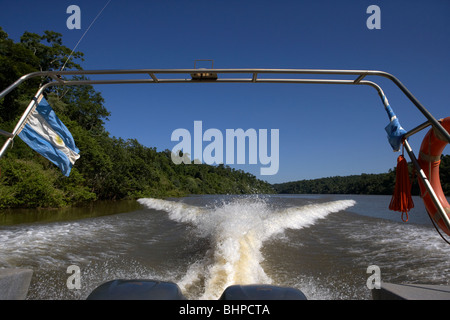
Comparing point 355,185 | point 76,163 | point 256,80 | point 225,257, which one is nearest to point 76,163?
point 76,163

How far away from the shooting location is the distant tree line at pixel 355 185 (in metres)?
60.2

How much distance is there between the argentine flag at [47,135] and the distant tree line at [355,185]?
4574 centimetres

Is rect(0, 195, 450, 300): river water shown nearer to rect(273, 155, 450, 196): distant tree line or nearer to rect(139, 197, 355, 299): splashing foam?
rect(139, 197, 355, 299): splashing foam

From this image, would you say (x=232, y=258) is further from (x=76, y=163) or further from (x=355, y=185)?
(x=355, y=185)

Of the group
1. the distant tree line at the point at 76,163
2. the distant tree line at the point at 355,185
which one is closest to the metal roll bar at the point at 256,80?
the distant tree line at the point at 76,163

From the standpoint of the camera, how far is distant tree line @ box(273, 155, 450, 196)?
6019 centimetres

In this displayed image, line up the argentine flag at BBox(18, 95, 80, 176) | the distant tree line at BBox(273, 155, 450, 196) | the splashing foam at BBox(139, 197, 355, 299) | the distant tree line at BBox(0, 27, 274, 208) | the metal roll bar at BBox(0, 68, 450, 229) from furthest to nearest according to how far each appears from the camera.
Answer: the distant tree line at BBox(273, 155, 450, 196), the distant tree line at BBox(0, 27, 274, 208), the splashing foam at BBox(139, 197, 355, 299), the argentine flag at BBox(18, 95, 80, 176), the metal roll bar at BBox(0, 68, 450, 229)

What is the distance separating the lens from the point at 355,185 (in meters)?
93.4

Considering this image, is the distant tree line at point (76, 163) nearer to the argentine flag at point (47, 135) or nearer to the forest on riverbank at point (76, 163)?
the forest on riverbank at point (76, 163)

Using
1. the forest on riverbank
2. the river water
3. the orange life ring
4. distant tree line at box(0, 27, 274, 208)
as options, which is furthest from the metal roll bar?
distant tree line at box(0, 27, 274, 208)

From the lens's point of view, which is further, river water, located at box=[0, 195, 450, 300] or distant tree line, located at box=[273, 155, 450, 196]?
distant tree line, located at box=[273, 155, 450, 196]

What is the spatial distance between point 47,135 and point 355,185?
102m

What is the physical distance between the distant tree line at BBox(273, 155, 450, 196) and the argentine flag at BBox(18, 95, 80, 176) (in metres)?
45.7

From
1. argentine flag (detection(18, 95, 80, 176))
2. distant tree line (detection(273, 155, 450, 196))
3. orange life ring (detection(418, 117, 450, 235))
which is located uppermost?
argentine flag (detection(18, 95, 80, 176))
